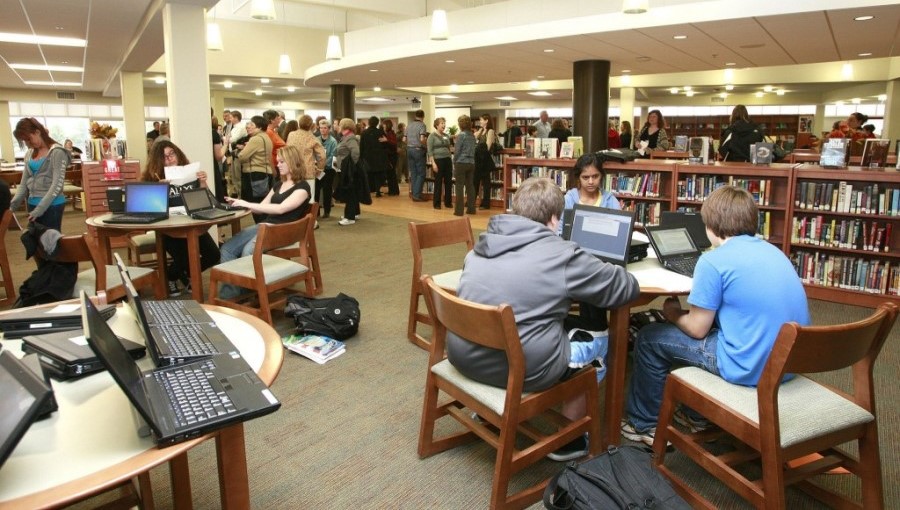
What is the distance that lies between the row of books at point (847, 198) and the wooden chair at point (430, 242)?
310 centimetres

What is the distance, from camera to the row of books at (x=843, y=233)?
15.6 feet

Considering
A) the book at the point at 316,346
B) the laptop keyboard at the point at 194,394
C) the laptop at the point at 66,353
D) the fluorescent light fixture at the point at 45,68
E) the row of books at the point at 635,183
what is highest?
the fluorescent light fixture at the point at 45,68

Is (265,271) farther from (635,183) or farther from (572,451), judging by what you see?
(635,183)

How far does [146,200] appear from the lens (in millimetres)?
4391

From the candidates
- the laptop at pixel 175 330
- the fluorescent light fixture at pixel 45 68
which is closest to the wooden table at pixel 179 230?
the laptop at pixel 175 330

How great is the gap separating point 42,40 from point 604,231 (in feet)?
29.3

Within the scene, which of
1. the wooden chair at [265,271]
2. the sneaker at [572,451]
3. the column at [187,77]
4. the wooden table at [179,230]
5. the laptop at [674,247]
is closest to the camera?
the sneaker at [572,451]

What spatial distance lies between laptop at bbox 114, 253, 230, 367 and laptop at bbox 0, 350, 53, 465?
332mm

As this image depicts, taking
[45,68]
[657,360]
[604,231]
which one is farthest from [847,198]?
[45,68]

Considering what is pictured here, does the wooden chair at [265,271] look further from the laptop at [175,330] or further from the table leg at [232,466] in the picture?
the table leg at [232,466]

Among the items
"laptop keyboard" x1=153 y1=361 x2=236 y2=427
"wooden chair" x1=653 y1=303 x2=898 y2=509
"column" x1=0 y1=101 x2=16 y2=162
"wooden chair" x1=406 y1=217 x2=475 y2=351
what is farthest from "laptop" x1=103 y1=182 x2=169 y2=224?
"column" x1=0 y1=101 x2=16 y2=162

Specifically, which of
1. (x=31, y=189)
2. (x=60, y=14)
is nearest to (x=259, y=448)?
(x=31, y=189)

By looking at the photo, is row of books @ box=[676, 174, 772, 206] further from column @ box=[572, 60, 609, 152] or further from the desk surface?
the desk surface

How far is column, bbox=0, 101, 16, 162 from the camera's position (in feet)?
58.3
